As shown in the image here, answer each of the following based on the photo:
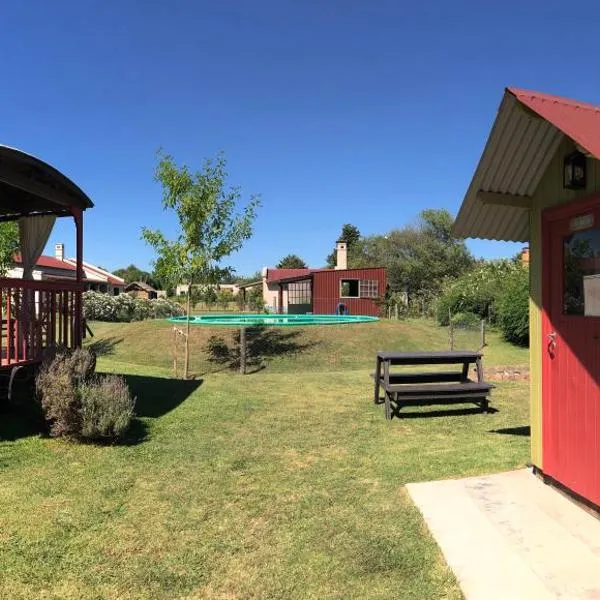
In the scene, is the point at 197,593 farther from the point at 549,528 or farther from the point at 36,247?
the point at 36,247

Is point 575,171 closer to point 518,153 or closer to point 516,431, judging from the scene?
point 518,153

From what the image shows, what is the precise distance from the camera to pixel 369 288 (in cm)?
3144

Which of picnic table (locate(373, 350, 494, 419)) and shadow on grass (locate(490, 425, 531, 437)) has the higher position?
picnic table (locate(373, 350, 494, 419))

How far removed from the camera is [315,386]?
1001cm

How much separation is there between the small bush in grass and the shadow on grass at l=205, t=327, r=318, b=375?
7.28 m

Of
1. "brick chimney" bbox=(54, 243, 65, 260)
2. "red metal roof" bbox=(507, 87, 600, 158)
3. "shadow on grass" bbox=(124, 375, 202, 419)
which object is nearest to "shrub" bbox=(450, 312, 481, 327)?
"shadow on grass" bbox=(124, 375, 202, 419)

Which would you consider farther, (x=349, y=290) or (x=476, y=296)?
(x=349, y=290)

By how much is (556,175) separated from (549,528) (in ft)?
8.55

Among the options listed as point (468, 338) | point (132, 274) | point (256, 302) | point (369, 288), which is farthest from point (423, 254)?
point (132, 274)

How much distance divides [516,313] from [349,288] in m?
14.7

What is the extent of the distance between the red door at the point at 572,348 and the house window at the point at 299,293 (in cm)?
2995

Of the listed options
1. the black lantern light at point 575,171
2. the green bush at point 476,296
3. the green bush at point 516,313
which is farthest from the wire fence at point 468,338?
the black lantern light at point 575,171

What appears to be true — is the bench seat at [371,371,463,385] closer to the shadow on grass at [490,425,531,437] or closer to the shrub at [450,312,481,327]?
the shadow on grass at [490,425,531,437]

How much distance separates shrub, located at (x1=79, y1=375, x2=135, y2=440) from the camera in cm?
544
